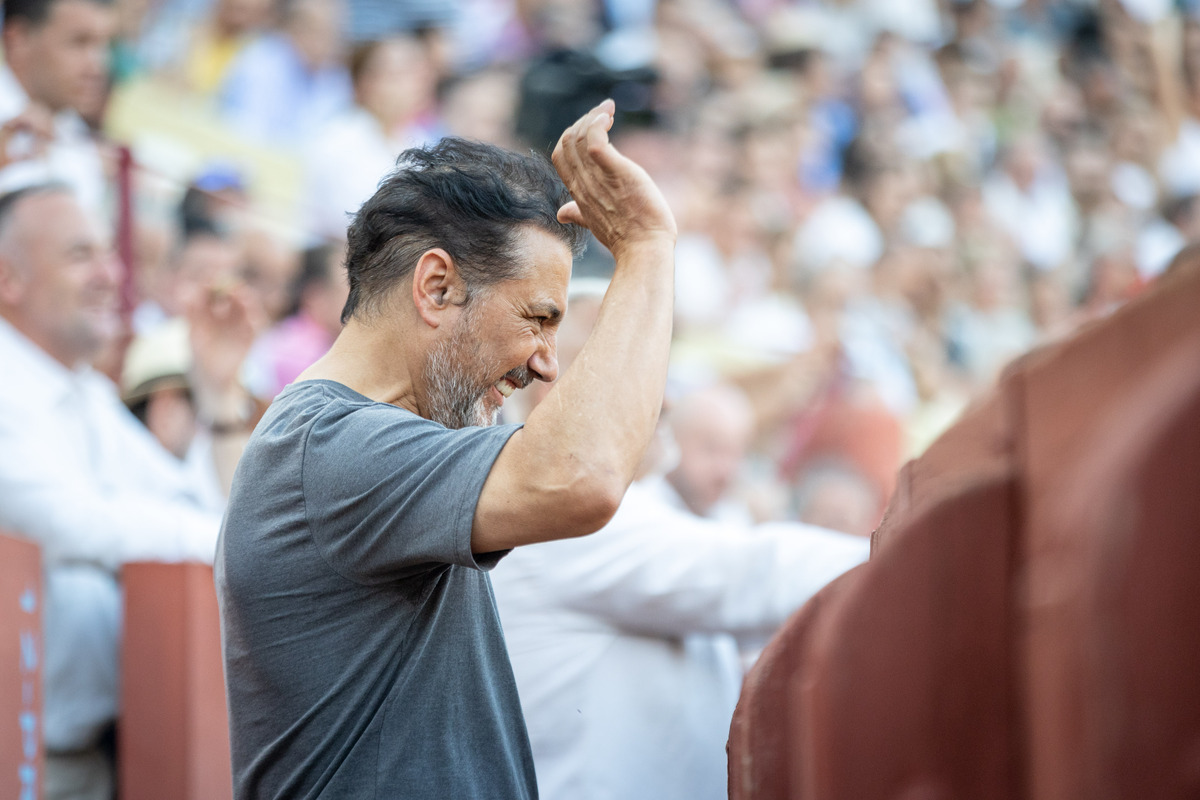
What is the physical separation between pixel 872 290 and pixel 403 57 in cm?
313

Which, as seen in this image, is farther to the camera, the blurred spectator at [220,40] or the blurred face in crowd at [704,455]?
the blurred spectator at [220,40]

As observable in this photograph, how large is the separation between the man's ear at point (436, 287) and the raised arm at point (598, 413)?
8.8 inches

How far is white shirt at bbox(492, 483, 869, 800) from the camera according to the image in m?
2.14

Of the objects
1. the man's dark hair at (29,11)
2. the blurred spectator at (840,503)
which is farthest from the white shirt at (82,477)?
→ the blurred spectator at (840,503)

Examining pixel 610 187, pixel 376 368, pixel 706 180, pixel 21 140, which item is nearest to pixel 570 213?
pixel 610 187

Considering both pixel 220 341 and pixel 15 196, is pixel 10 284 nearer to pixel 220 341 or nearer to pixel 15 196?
pixel 15 196

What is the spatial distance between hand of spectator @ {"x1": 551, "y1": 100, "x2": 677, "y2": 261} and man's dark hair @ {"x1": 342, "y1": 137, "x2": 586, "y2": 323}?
13cm

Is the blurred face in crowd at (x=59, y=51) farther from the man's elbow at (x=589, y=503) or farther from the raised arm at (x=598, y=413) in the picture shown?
the man's elbow at (x=589, y=503)

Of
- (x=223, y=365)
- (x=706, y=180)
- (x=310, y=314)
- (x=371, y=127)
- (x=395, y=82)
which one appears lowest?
(x=223, y=365)

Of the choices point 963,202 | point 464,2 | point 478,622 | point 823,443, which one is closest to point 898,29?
point 963,202

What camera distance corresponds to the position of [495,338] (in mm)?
1545

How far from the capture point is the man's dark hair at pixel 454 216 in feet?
5.03

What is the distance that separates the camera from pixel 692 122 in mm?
8070

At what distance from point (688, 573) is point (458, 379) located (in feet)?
2.48
